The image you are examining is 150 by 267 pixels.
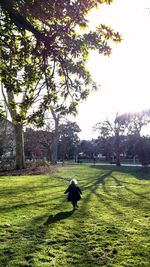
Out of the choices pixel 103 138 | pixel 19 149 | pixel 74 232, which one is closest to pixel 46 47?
pixel 74 232

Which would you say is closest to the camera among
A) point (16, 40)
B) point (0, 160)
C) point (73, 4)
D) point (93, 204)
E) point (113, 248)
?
point (73, 4)

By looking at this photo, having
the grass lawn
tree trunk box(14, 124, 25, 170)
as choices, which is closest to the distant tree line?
tree trunk box(14, 124, 25, 170)

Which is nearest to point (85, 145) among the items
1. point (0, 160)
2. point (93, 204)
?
point (0, 160)

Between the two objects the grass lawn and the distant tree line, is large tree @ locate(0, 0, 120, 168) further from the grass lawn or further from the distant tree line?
the distant tree line

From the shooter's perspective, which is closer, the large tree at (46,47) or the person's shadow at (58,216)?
the large tree at (46,47)

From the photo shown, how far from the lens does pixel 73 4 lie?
512 centimetres

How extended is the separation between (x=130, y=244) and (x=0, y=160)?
24.1 m

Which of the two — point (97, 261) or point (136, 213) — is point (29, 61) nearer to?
point (97, 261)

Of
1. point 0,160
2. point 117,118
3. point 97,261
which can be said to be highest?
point 117,118

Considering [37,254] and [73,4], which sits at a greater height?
[73,4]

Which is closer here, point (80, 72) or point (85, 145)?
point (80, 72)

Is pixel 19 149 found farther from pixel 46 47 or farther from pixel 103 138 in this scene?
pixel 103 138

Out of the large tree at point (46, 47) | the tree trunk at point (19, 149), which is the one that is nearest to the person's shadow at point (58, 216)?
the large tree at point (46, 47)

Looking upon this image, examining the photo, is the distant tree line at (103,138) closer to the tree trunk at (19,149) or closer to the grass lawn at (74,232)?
the tree trunk at (19,149)
